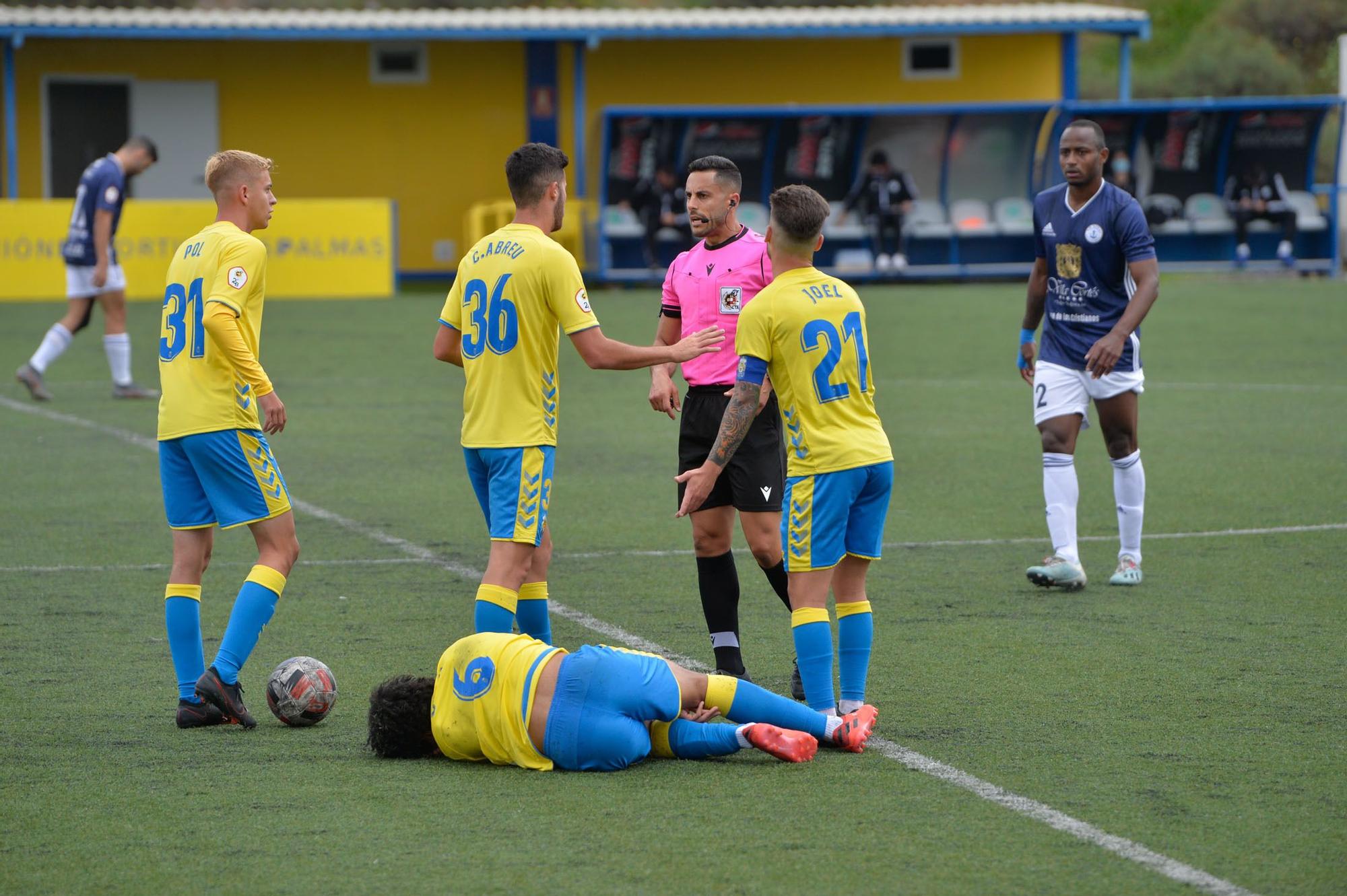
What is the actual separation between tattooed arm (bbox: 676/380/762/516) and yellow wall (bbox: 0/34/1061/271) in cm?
2466

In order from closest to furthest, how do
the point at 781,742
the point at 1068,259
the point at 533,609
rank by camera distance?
the point at 781,742 → the point at 533,609 → the point at 1068,259

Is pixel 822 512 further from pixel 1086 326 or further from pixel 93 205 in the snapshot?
pixel 93 205

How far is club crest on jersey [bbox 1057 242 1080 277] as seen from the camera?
26.0 feet

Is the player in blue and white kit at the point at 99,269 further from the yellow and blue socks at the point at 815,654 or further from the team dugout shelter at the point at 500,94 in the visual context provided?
the team dugout shelter at the point at 500,94

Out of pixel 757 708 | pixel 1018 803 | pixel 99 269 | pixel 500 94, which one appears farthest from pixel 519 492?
pixel 500 94

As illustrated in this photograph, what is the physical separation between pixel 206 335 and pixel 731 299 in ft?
6.00

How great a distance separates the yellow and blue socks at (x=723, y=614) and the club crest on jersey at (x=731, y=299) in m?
0.88

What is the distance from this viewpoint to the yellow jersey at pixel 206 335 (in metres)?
5.43

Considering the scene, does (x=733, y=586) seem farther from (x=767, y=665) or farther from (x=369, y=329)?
(x=369, y=329)

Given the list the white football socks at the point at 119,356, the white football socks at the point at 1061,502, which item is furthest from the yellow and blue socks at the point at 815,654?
the white football socks at the point at 119,356

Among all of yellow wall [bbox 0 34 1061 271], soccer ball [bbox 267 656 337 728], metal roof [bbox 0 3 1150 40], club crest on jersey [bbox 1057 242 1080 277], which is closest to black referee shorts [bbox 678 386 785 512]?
soccer ball [bbox 267 656 337 728]

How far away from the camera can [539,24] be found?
28438mm

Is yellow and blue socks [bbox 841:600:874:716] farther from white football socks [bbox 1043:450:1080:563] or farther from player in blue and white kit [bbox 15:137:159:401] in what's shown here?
player in blue and white kit [bbox 15:137:159:401]

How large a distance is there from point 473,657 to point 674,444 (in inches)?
300
